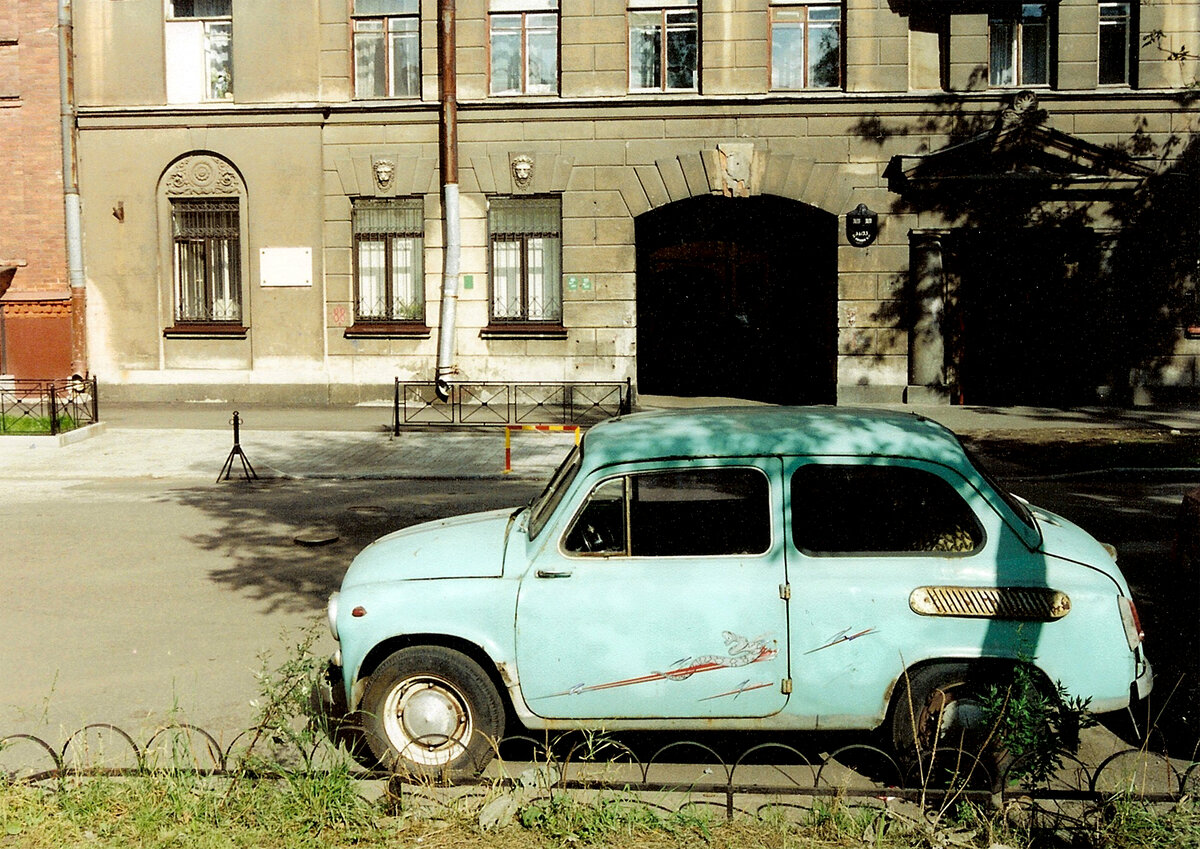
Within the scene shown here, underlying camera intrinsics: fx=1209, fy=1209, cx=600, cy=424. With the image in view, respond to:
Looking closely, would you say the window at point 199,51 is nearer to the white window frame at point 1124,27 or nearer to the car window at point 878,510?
the white window frame at point 1124,27

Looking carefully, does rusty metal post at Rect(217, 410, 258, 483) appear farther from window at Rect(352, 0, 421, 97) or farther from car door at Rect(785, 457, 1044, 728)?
car door at Rect(785, 457, 1044, 728)

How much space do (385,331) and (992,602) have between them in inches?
756

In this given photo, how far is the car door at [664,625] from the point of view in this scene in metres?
5.49

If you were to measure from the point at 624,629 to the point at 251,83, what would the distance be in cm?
2092

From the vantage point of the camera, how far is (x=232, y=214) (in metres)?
24.1

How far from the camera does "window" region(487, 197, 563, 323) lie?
23438mm

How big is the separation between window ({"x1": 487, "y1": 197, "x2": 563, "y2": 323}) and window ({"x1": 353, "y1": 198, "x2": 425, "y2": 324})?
1490 mm

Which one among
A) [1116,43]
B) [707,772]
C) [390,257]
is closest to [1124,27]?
[1116,43]

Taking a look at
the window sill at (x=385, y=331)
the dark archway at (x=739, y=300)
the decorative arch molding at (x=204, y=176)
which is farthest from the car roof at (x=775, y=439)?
the decorative arch molding at (x=204, y=176)

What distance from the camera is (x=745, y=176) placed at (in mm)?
22859

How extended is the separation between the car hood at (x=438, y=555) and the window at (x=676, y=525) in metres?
0.44

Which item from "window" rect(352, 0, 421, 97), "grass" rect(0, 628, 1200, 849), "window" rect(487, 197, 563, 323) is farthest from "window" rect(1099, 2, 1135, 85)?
"grass" rect(0, 628, 1200, 849)

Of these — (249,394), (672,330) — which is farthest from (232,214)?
(672,330)

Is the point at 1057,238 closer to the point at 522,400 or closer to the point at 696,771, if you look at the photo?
the point at 522,400
